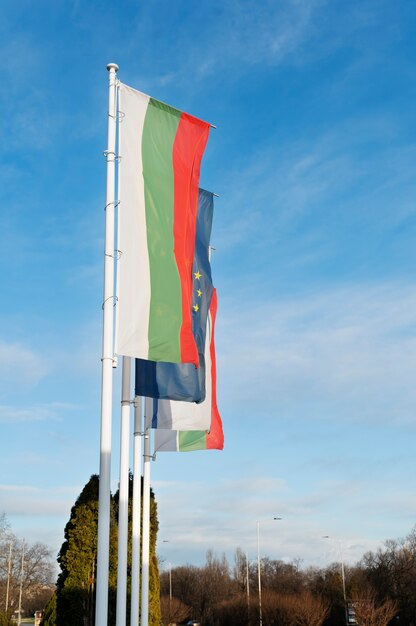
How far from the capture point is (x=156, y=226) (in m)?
13.7

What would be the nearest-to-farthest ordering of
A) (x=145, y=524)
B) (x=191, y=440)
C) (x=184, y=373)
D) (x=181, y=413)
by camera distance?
(x=184, y=373) → (x=181, y=413) → (x=191, y=440) → (x=145, y=524)

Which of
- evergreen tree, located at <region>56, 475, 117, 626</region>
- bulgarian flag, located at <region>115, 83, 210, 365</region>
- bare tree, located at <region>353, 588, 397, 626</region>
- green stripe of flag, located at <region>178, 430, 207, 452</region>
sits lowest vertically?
bare tree, located at <region>353, 588, 397, 626</region>

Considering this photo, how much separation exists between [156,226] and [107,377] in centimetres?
282

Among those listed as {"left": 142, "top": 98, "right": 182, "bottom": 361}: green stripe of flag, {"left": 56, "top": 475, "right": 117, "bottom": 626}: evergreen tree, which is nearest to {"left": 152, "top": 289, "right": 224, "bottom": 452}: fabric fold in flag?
{"left": 142, "top": 98, "right": 182, "bottom": 361}: green stripe of flag

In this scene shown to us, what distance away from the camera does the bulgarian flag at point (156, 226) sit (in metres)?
13.0

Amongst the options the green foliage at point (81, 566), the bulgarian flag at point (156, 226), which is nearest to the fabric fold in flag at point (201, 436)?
the bulgarian flag at point (156, 226)

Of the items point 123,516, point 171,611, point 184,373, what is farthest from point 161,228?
point 171,611

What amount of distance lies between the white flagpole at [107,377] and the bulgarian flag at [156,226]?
1.19 ft

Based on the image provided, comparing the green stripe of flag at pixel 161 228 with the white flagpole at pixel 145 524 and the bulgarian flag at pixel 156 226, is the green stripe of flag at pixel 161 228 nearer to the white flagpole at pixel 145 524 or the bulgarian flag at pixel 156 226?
the bulgarian flag at pixel 156 226

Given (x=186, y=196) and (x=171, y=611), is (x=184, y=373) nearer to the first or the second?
(x=186, y=196)

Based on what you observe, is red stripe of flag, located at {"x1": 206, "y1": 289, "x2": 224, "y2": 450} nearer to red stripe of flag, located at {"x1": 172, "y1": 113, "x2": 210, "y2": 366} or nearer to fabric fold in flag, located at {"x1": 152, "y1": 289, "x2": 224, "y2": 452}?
fabric fold in flag, located at {"x1": 152, "y1": 289, "x2": 224, "y2": 452}

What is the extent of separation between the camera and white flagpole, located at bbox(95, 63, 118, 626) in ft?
40.3

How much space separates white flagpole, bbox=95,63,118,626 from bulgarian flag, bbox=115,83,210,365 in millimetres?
362

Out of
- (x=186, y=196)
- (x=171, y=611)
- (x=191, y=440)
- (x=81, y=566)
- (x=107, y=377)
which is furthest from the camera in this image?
(x=171, y=611)
